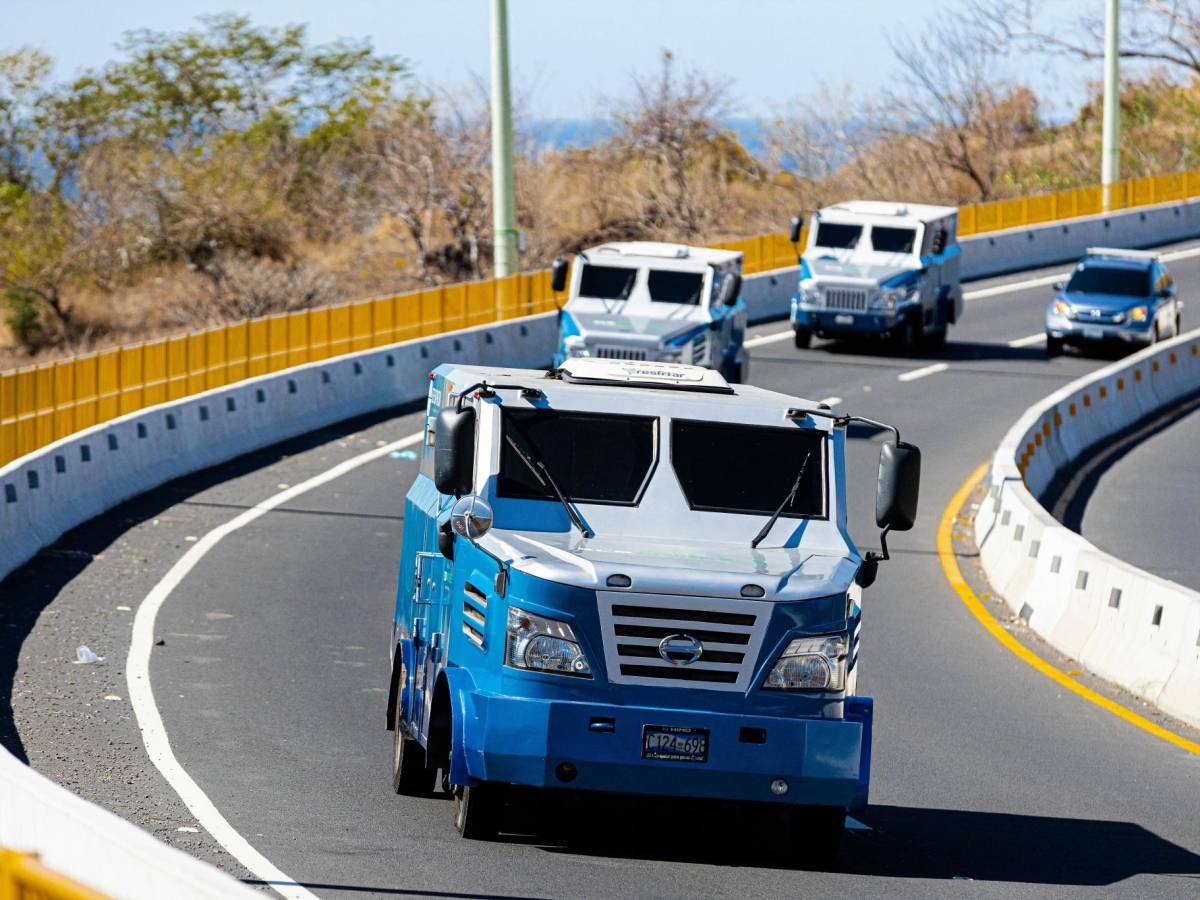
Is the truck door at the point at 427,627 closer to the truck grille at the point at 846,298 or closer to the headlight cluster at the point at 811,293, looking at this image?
the truck grille at the point at 846,298

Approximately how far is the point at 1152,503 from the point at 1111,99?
30.8 metres

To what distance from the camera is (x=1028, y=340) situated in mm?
37406

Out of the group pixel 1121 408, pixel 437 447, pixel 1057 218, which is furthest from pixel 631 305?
pixel 1057 218

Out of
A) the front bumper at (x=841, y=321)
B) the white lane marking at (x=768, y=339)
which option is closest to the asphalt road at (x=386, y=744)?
the front bumper at (x=841, y=321)

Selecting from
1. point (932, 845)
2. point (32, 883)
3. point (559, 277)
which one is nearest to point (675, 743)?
point (932, 845)

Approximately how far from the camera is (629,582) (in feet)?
29.5

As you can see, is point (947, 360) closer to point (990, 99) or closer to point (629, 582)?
point (629, 582)

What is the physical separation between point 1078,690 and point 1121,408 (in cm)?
1577

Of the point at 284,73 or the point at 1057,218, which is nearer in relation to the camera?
the point at 1057,218

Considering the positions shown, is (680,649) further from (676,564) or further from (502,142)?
(502,142)

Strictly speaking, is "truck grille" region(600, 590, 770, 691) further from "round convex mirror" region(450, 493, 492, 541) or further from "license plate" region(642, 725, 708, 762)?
"round convex mirror" region(450, 493, 492, 541)

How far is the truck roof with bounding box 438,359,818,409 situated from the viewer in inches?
402

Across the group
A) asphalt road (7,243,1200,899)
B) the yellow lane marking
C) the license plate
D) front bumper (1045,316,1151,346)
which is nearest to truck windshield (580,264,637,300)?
the yellow lane marking

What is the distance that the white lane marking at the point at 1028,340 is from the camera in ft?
121
